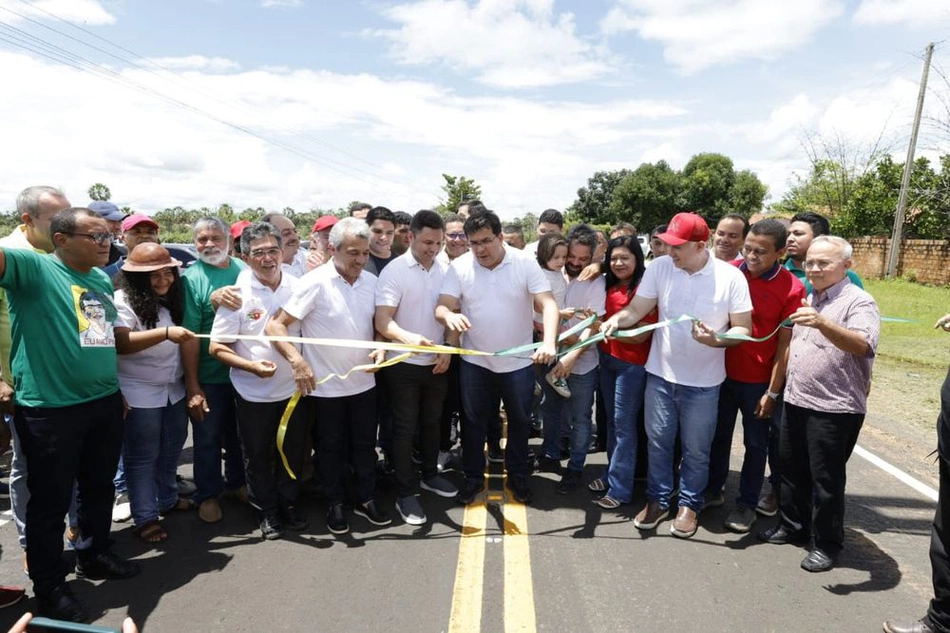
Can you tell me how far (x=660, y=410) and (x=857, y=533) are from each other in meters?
1.59

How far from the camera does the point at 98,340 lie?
10.5 ft

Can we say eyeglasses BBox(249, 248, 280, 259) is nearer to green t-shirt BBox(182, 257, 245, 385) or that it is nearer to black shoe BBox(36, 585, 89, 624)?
green t-shirt BBox(182, 257, 245, 385)

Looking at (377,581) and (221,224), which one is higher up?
(221,224)

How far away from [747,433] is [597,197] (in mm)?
55602

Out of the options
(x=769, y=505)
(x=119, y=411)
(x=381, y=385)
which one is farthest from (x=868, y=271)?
(x=119, y=411)

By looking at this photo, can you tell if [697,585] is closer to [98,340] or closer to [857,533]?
[857,533]

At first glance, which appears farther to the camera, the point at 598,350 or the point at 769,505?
the point at 598,350

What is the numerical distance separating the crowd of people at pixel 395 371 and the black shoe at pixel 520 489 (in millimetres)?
17

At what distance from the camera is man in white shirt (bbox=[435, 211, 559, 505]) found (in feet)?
13.7

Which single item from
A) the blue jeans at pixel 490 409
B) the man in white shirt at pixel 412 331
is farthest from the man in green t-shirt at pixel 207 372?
the blue jeans at pixel 490 409

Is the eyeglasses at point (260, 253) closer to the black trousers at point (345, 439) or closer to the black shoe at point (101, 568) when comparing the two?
the black trousers at point (345, 439)

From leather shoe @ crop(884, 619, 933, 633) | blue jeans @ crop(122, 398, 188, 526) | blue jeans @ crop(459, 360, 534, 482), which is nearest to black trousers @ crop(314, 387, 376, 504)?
blue jeans @ crop(459, 360, 534, 482)

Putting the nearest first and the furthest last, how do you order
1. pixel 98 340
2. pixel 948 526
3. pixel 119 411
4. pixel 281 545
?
1. pixel 948 526
2. pixel 98 340
3. pixel 119 411
4. pixel 281 545

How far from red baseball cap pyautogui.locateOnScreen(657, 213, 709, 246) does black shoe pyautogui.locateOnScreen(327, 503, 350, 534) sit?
289cm
